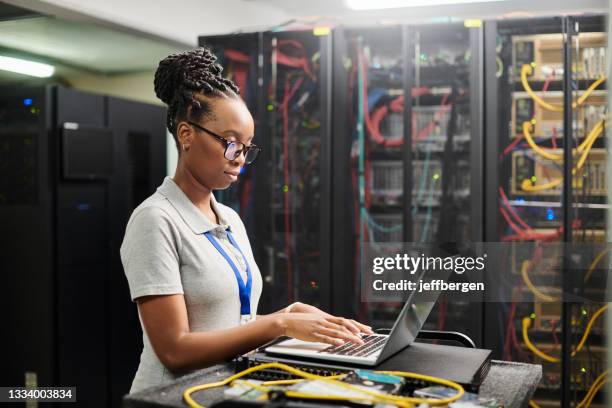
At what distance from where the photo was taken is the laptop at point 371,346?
1.19 meters

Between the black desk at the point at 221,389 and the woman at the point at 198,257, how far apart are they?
0.11 meters

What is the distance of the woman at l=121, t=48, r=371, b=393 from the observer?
1.34 meters

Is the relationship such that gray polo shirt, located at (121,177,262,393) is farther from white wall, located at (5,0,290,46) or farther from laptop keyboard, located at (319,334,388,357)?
white wall, located at (5,0,290,46)

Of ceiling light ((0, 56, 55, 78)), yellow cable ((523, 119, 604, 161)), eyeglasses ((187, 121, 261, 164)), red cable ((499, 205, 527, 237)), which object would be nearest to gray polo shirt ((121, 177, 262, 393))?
eyeglasses ((187, 121, 261, 164))

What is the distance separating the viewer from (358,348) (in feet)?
4.19

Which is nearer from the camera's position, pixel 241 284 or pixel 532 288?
pixel 241 284

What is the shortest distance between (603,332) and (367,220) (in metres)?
1.24

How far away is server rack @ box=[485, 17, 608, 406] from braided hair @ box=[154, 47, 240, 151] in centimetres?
183

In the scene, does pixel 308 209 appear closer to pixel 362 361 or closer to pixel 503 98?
pixel 503 98

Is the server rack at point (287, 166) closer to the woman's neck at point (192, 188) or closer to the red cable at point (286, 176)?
the red cable at point (286, 176)

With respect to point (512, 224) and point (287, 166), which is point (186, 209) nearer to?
point (287, 166)

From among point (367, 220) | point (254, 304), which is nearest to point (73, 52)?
point (367, 220)

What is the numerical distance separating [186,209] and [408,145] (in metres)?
1.85

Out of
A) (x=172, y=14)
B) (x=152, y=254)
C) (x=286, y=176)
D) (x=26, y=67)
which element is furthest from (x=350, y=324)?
(x=26, y=67)
